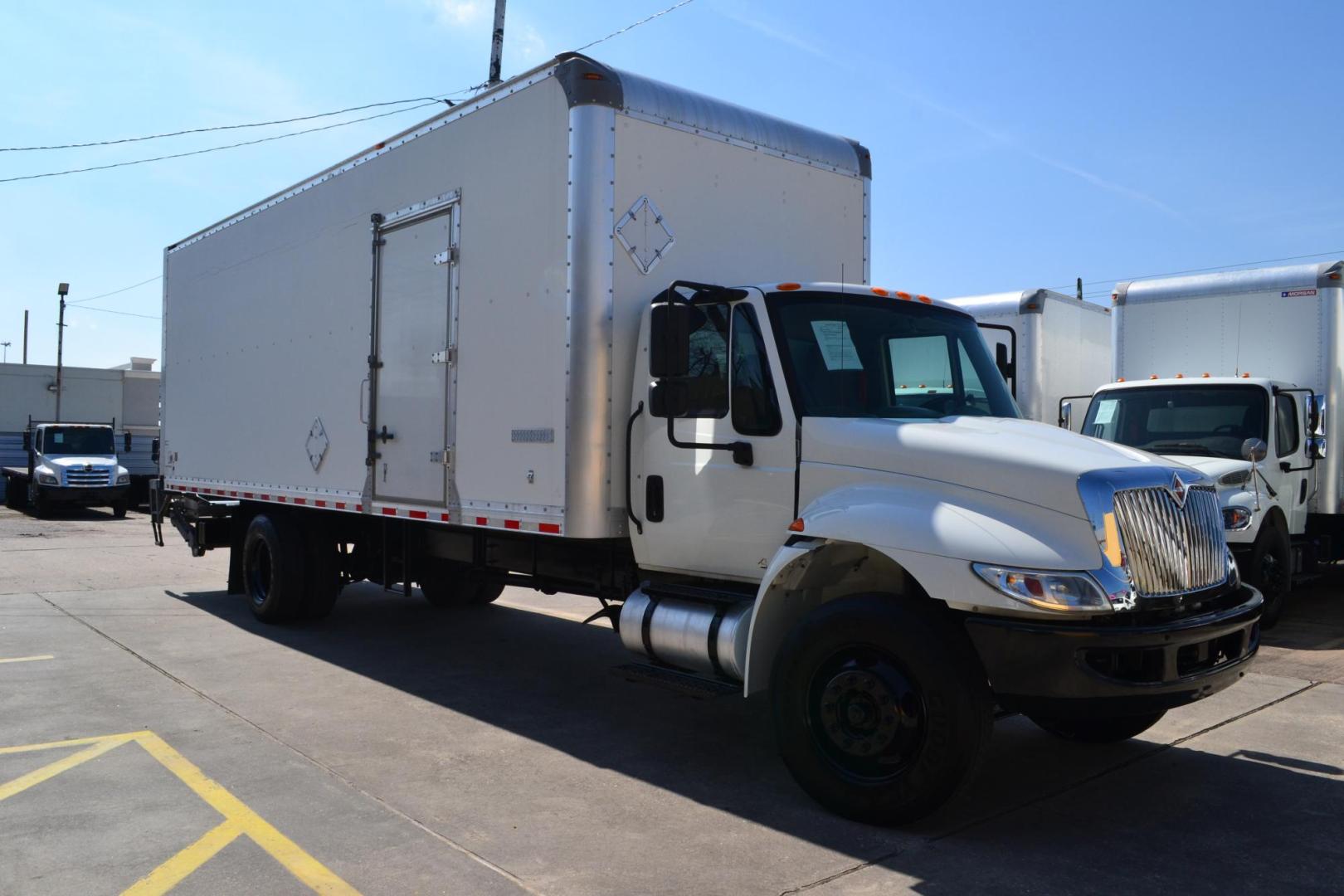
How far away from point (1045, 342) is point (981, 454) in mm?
8011

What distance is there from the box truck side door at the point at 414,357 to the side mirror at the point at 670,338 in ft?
8.00

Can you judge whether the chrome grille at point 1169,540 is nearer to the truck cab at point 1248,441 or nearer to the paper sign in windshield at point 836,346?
the paper sign in windshield at point 836,346

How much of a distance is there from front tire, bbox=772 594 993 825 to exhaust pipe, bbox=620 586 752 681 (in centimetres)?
47

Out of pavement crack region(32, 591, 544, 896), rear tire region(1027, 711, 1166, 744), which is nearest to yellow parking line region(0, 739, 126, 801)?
pavement crack region(32, 591, 544, 896)

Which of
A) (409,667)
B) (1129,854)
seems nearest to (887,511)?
(1129,854)

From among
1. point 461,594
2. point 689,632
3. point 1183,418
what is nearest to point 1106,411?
point 1183,418

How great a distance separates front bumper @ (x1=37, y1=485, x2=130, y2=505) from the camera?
25750mm

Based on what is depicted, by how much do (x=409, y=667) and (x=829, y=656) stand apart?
177 inches

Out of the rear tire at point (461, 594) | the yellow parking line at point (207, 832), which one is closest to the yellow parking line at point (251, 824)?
the yellow parking line at point (207, 832)

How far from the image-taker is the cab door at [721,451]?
17.9 feet

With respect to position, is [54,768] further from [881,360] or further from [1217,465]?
[1217,465]

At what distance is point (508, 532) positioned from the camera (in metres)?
7.34

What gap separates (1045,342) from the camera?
39.5 feet

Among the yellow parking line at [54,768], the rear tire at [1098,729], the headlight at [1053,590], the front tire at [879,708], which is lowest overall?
the yellow parking line at [54,768]
